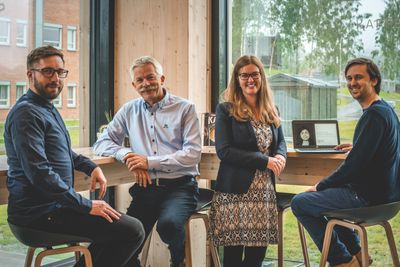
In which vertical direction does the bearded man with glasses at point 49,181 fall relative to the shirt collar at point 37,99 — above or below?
below

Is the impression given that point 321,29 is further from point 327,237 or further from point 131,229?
point 131,229

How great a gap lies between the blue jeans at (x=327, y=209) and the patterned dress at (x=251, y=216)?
0.50ft

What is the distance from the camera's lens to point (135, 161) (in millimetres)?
3209

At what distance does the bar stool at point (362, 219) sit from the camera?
9.46 ft

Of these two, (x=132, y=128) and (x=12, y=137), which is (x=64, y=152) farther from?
(x=132, y=128)

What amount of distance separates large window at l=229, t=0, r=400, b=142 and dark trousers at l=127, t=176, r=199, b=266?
107cm

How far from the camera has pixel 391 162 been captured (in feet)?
9.59

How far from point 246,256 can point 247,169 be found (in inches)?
18.8

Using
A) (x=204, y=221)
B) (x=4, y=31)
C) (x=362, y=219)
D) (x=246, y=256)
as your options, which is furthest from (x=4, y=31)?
(x=362, y=219)

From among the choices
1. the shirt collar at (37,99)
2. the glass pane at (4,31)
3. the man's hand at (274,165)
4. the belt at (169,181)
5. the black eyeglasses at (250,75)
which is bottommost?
the belt at (169,181)

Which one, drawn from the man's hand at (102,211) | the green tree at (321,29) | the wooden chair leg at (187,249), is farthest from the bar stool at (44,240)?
the green tree at (321,29)

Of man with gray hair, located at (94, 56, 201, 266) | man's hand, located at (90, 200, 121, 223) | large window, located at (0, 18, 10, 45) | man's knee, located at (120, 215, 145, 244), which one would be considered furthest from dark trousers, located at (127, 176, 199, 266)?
large window, located at (0, 18, 10, 45)

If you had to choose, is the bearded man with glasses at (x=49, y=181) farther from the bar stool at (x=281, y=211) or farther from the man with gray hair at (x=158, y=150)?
the bar stool at (x=281, y=211)

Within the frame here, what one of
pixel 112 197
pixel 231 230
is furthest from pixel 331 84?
pixel 112 197
